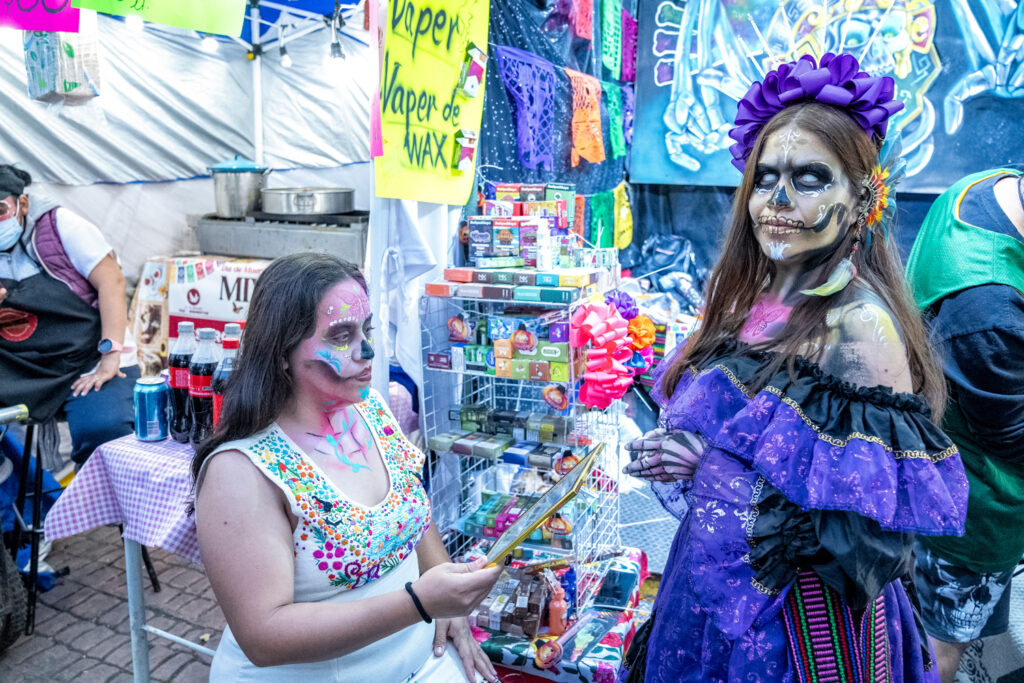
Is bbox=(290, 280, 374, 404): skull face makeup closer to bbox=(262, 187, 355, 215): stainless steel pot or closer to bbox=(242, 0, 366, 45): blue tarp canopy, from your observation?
bbox=(262, 187, 355, 215): stainless steel pot

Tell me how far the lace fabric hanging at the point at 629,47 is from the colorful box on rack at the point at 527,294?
4.66m

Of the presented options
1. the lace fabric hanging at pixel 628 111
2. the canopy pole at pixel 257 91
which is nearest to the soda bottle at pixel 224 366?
the canopy pole at pixel 257 91

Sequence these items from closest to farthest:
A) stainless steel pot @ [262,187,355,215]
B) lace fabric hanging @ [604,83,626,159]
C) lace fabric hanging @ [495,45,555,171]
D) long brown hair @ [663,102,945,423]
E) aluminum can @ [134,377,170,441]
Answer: long brown hair @ [663,102,945,423] < aluminum can @ [134,377,170,441] < lace fabric hanging @ [495,45,555,171] < stainless steel pot @ [262,187,355,215] < lace fabric hanging @ [604,83,626,159]

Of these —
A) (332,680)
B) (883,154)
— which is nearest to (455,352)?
(332,680)

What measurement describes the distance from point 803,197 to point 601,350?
3.57 ft

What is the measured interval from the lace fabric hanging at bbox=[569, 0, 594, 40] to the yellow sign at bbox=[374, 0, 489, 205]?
1606 millimetres

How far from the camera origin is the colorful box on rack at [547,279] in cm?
245

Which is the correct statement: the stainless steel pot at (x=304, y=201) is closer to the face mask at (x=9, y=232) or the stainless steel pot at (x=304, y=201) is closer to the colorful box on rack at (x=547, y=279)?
the face mask at (x=9, y=232)

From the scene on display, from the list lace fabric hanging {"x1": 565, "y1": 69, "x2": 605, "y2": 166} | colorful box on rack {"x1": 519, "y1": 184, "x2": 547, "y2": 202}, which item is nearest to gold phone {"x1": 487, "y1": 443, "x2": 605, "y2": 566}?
colorful box on rack {"x1": 519, "y1": 184, "x2": 547, "y2": 202}

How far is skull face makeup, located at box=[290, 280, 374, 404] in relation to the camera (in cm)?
154

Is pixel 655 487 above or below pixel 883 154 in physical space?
below

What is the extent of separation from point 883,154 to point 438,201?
162cm

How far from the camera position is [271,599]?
51.9 inches

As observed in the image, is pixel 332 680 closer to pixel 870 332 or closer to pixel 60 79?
pixel 870 332
